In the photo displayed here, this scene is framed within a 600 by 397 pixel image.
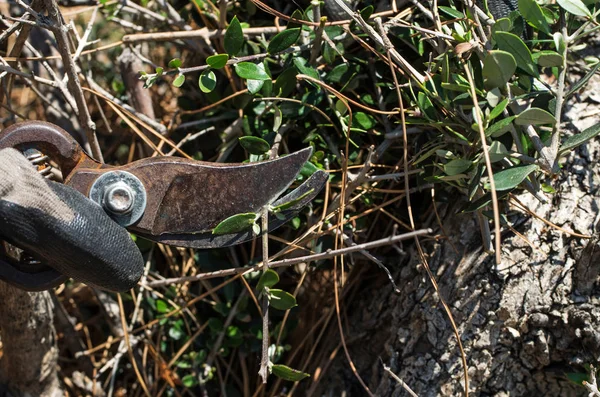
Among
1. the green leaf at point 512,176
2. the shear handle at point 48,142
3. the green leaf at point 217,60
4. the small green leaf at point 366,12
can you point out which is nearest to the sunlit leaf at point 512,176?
the green leaf at point 512,176

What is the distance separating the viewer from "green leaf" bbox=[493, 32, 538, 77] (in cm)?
105

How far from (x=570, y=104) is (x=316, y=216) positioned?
509 millimetres

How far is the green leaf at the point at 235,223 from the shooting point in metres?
1.07

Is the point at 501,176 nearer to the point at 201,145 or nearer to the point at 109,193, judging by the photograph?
the point at 109,193

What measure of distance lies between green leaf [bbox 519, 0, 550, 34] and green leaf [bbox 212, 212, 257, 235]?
1.64ft

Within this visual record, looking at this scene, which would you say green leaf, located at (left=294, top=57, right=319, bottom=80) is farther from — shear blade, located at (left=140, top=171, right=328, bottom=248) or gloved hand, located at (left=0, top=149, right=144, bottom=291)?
gloved hand, located at (left=0, top=149, right=144, bottom=291)

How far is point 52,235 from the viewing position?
A: 93cm

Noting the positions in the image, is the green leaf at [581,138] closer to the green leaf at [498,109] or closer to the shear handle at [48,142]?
the green leaf at [498,109]

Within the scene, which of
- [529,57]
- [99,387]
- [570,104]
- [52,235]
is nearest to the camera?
[52,235]

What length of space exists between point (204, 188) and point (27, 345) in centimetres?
61

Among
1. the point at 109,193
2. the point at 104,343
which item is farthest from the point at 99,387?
the point at 109,193

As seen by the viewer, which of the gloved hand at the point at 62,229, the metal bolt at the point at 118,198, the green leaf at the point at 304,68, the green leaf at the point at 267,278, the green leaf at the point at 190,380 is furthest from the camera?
the green leaf at the point at 190,380

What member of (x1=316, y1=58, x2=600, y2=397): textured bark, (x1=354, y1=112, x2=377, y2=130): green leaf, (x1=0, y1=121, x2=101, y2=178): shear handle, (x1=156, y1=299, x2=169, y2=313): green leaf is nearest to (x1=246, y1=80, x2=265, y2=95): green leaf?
(x1=354, y1=112, x2=377, y2=130): green leaf

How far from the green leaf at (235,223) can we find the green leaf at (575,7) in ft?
1.82
